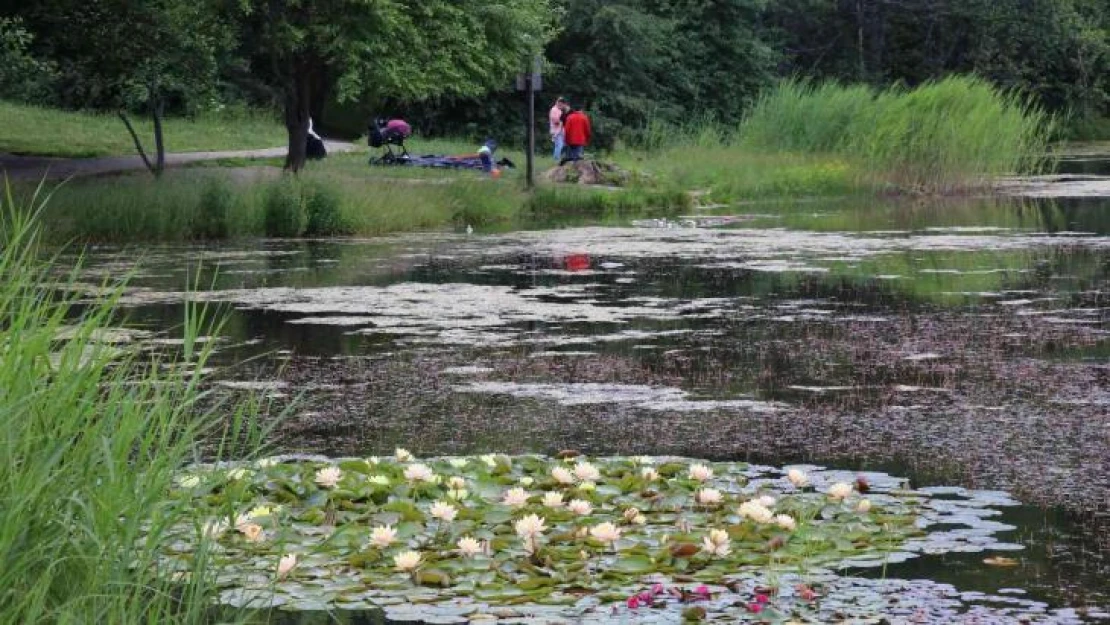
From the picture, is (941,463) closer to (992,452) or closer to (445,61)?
(992,452)

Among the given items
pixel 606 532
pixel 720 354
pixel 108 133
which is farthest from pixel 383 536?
pixel 108 133

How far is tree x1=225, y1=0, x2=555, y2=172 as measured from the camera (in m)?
29.4

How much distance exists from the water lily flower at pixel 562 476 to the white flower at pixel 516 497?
0.37 m

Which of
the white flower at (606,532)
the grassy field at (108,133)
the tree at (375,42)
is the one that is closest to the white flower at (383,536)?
the white flower at (606,532)

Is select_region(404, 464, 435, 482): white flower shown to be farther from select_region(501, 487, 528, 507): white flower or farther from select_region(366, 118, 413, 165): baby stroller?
select_region(366, 118, 413, 165): baby stroller

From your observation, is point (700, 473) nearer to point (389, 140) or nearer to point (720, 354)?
point (720, 354)

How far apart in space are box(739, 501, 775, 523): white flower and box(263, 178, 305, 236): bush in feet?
66.5

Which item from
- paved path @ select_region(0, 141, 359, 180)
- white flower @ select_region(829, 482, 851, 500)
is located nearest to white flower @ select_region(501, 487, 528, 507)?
white flower @ select_region(829, 482, 851, 500)

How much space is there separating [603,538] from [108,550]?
264 centimetres

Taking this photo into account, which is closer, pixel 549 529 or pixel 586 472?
pixel 549 529

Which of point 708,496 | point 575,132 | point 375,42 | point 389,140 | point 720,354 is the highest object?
point 375,42

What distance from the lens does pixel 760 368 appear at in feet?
42.8

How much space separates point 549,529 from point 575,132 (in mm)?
32541

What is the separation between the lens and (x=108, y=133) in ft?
150
